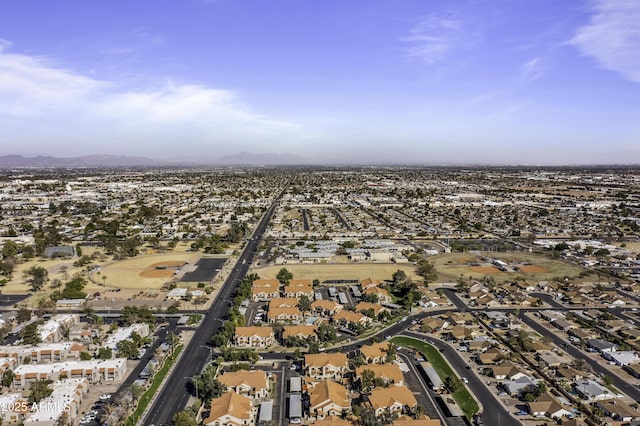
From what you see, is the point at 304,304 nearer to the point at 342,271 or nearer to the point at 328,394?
the point at 328,394

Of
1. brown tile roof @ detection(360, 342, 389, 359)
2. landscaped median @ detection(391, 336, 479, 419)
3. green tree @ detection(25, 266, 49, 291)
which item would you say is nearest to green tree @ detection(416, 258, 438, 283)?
landscaped median @ detection(391, 336, 479, 419)

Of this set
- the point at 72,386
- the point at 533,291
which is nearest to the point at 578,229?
the point at 533,291

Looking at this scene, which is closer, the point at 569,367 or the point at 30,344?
the point at 569,367

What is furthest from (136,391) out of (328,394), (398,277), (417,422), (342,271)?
(342,271)

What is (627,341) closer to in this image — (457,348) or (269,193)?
(457,348)

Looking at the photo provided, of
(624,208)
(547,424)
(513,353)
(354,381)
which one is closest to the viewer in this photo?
(547,424)
